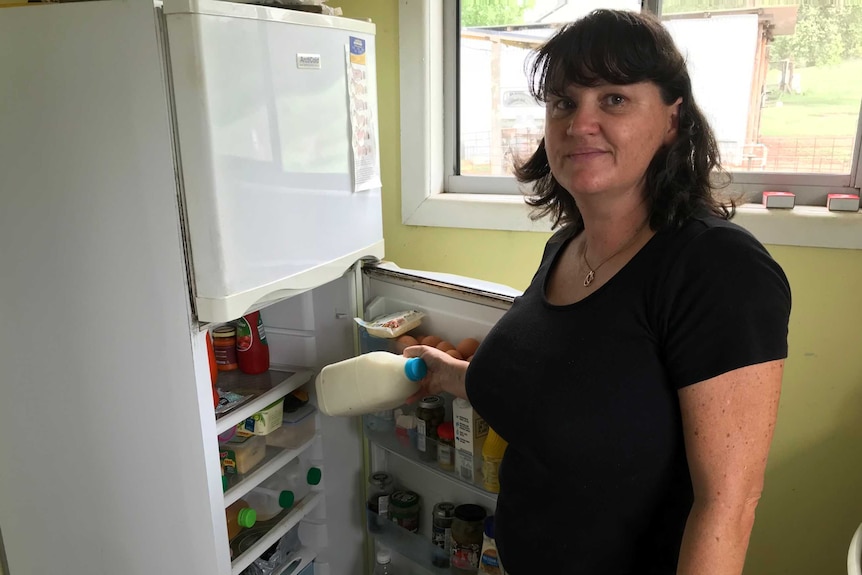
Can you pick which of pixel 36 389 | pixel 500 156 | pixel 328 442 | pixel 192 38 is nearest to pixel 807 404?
pixel 500 156

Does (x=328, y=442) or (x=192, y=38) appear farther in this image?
(x=328, y=442)

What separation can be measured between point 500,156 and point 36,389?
129 cm

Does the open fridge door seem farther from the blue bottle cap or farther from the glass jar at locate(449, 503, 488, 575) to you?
the blue bottle cap

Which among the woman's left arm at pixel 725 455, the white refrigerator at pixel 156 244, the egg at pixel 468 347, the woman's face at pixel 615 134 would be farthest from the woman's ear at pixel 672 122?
the egg at pixel 468 347

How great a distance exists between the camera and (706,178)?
91cm

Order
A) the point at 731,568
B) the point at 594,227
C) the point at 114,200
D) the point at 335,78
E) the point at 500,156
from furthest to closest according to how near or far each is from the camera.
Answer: the point at 500,156, the point at 335,78, the point at 114,200, the point at 594,227, the point at 731,568

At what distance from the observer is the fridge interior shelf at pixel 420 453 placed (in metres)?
1.34

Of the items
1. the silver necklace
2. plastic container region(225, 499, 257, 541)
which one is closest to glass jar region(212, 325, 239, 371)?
plastic container region(225, 499, 257, 541)

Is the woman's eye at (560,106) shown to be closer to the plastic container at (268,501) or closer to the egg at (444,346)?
the egg at (444,346)

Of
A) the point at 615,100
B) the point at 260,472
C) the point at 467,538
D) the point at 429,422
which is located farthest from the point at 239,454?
the point at 615,100

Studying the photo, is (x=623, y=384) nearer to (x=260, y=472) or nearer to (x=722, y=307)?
(x=722, y=307)

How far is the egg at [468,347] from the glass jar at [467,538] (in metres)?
0.36

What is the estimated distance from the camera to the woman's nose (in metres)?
0.89

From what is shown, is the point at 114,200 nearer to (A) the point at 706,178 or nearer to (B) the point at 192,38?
(B) the point at 192,38
